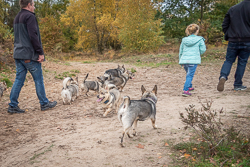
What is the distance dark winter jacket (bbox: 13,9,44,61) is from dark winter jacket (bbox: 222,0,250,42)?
18.0ft

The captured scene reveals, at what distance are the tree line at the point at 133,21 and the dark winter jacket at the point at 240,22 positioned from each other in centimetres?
1560

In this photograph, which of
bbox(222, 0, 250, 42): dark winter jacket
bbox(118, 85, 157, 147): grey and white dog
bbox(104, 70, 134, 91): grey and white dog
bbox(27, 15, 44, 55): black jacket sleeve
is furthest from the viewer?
bbox(104, 70, 134, 91): grey and white dog

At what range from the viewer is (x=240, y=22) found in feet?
20.5

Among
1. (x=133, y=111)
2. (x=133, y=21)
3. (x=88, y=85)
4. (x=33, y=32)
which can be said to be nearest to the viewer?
(x=133, y=111)

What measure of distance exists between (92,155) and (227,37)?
17.7ft

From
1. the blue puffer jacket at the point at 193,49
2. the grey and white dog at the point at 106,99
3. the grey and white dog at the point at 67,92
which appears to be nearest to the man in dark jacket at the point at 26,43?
the grey and white dog at the point at 67,92

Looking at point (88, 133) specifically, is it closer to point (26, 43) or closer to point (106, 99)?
point (106, 99)

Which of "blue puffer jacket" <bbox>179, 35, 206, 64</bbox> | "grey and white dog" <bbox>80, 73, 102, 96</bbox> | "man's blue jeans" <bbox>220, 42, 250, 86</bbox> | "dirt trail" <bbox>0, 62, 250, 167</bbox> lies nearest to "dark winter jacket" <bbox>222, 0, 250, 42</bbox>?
"man's blue jeans" <bbox>220, 42, 250, 86</bbox>

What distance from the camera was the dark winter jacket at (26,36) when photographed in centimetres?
566

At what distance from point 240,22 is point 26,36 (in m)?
5.95

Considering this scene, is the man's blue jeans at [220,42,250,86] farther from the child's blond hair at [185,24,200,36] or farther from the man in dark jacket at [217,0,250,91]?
the child's blond hair at [185,24,200,36]

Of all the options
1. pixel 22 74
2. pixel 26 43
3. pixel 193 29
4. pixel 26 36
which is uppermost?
pixel 193 29

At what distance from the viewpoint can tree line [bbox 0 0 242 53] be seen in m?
22.1

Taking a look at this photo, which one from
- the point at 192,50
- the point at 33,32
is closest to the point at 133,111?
the point at 33,32
